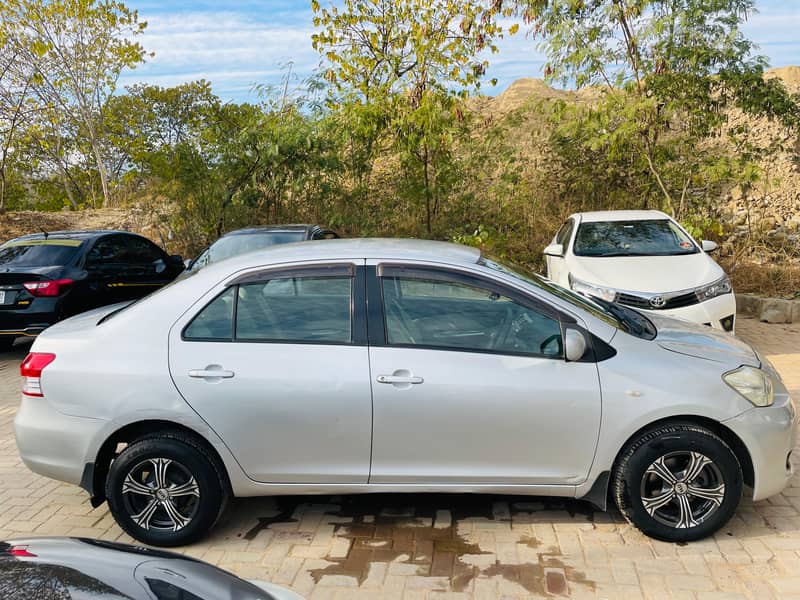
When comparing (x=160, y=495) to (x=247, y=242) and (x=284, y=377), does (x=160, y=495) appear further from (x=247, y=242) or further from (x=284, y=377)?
(x=247, y=242)

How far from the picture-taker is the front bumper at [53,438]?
395 cm

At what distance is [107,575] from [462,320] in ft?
7.77

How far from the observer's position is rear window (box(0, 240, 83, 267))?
356 inches

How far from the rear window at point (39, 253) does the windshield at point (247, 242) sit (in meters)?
1.63

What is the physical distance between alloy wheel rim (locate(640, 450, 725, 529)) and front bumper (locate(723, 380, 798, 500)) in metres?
0.22

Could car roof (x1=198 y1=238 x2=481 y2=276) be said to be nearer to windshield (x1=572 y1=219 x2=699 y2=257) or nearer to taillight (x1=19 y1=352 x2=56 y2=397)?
taillight (x1=19 y1=352 x2=56 y2=397)

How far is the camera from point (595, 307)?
4371 mm

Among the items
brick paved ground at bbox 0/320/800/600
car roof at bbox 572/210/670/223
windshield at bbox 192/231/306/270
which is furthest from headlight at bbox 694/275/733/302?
windshield at bbox 192/231/306/270

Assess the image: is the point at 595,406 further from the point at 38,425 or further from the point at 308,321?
the point at 38,425

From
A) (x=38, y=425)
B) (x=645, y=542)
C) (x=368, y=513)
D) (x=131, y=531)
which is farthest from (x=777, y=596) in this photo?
(x=38, y=425)

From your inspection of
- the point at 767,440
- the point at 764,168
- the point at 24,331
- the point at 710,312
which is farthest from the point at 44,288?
the point at 764,168

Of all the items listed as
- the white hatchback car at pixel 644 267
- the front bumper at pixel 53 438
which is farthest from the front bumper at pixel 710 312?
the front bumper at pixel 53 438

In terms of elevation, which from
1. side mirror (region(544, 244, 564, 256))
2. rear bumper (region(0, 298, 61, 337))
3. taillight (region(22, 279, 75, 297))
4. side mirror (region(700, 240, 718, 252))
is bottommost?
rear bumper (region(0, 298, 61, 337))

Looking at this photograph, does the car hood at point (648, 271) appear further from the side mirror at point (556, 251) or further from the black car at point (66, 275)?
the black car at point (66, 275)
